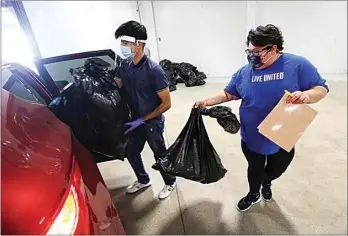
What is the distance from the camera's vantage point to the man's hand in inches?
46.1

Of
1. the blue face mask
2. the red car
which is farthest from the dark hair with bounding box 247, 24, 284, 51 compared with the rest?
the red car

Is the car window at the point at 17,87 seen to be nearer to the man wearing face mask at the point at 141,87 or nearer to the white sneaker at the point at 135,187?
the man wearing face mask at the point at 141,87

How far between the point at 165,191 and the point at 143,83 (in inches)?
36.1

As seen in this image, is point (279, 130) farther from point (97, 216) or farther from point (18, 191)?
point (18, 191)

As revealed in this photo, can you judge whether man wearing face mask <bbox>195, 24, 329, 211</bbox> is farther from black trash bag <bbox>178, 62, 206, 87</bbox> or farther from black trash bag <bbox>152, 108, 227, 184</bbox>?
black trash bag <bbox>178, 62, 206, 87</bbox>

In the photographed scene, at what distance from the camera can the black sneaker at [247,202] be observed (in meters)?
1.75

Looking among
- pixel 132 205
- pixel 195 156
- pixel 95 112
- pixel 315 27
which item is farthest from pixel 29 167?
pixel 315 27

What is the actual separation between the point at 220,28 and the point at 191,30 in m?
0.63

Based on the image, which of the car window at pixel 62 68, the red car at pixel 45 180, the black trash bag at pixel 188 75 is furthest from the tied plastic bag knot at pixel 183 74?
the red car at pixel 45 180

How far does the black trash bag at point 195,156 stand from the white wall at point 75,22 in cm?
418

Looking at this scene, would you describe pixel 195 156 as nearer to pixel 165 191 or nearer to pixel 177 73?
pixel 165 191

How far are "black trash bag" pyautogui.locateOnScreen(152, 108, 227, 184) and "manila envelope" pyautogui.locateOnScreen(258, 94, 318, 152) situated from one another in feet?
1.10

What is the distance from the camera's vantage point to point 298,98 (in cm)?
117

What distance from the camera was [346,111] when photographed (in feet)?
10.9
